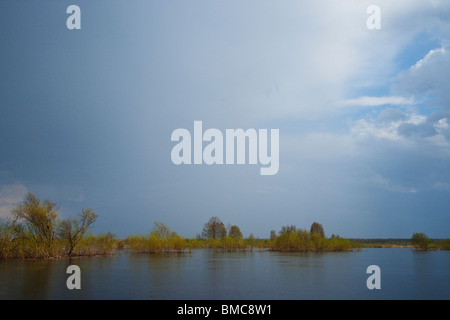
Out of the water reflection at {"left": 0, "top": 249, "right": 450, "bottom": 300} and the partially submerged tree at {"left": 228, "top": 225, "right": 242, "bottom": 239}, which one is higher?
the water reflection at {"left": 0, "top": 249, "right": 450, "bottom": 300}

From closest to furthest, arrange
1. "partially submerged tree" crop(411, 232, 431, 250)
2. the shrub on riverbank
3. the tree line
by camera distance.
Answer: the tree line < the shrub on riverbank < "partially submerged tree" crop(411, 232, 431, 250)

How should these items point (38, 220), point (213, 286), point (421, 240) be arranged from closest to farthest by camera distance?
point (213, 286) < point (38, 220) < point (421, 240)

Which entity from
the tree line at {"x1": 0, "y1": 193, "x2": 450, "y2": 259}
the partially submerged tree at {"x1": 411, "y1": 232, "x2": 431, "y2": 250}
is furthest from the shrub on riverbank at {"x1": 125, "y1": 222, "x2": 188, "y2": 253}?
the partially submerged tree at {"x1": 411, "y1": 232, "x2": 431, "y2": 250}

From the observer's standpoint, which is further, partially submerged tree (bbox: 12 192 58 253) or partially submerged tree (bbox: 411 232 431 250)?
partially submerged tree (bbox: 411 232 431 250)

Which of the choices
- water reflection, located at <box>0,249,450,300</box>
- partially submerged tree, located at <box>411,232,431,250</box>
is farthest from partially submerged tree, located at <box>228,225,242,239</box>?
water reflection, located at <box>0,249,450,300</box>

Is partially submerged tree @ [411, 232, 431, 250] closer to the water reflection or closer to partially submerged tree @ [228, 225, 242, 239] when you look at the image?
partially submerged tree @ [228, 225, 242, 239]

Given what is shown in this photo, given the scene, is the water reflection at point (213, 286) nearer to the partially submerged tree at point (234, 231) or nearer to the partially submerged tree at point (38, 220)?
the partially submerged tree at point (38, 220)

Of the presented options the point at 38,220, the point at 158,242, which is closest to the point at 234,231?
the point at 158,242

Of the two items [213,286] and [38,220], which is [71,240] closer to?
[38,220]

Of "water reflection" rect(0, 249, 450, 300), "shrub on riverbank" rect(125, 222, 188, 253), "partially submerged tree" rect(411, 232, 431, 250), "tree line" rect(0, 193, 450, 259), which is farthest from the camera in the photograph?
"partially submerged tree" rect(411, 232, 431, 250)

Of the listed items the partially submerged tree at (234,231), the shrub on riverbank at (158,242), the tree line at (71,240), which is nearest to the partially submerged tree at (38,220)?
the tree line at (71,240)

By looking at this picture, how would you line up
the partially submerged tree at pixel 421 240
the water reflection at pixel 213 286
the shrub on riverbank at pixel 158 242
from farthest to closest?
the partially submerged tree at pixel 421 240, the shrub on riverbank at pixel 158 242, the water reflection at pixel 213 286

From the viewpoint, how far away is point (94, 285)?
22.4 meters
